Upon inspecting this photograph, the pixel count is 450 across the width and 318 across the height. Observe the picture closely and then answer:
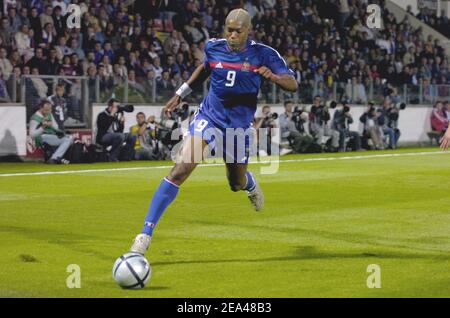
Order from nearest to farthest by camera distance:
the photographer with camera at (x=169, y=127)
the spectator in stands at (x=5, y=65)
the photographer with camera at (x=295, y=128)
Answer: the spectator in stands at (x=5, y=65) < the photographer with camera at (x=169, y=127) < the photographer with camera at (x=295, y=128)

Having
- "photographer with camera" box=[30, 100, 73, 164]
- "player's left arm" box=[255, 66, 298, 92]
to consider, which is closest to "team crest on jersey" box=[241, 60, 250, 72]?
"player's left arm" box=[255, 66, 298, 92]

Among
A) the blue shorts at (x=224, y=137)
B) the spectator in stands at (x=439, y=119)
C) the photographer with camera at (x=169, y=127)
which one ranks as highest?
the blue shorts at (x=224, y=137)

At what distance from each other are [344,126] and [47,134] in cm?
1138

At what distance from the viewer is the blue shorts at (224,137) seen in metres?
10.1

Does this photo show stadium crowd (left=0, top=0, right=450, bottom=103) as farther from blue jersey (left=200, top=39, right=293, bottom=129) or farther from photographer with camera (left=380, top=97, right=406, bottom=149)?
blue jersey (left=200, top=39, right=293, bottom=129)

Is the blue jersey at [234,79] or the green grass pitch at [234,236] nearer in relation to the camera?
the green grass pitch at [234,236]

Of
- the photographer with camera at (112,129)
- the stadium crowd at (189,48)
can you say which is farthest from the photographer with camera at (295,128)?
the photographer with camera at (112,129)

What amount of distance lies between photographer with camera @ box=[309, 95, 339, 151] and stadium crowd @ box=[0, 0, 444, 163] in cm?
5

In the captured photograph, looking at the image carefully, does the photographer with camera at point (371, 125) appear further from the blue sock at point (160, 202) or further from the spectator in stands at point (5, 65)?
the blue sock at point (160, 202)

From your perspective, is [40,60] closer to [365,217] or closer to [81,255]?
[365,217]

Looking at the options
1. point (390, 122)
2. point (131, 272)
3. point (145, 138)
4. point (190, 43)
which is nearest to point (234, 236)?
point (131, 272)

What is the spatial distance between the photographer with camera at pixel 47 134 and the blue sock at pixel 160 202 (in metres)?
14.4
